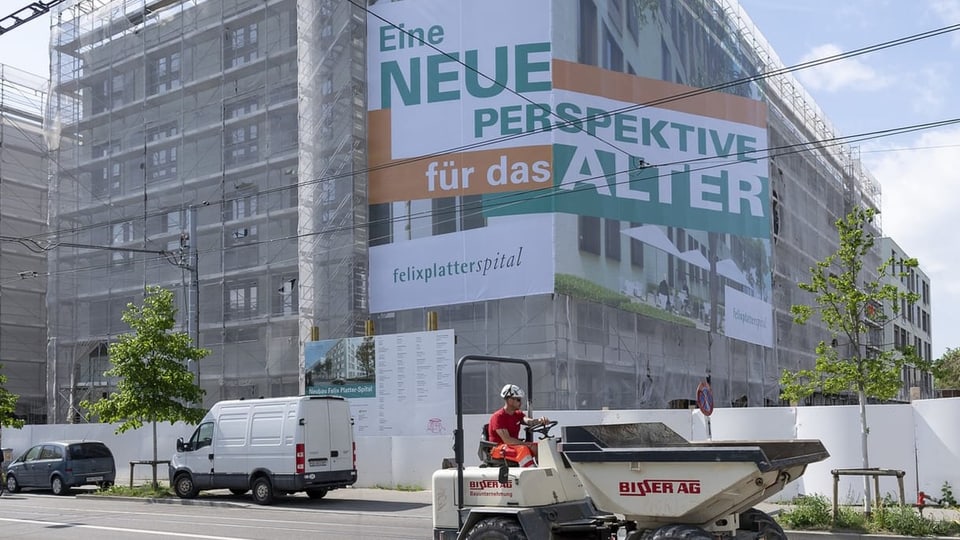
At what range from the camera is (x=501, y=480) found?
28.0 ft

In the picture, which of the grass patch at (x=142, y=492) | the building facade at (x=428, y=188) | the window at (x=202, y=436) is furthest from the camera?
the building facade at (x=428, y=188)

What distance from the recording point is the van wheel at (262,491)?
20.7 m

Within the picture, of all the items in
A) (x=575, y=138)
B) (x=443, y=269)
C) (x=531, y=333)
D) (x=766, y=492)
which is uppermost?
(x=575, y=138)

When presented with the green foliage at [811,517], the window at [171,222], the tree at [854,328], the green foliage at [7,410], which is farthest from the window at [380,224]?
the green foliage at [811,517]

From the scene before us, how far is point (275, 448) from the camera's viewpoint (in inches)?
817

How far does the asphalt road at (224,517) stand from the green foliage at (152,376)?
2.22 metres

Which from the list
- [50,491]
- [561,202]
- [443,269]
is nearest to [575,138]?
[561,202]

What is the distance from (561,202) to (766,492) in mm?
21042

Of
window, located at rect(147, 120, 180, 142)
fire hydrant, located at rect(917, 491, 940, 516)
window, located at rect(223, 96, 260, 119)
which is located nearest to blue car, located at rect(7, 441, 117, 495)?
window, located at rect(223, 96, 260, 119)

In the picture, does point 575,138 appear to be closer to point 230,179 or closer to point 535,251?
point 535,251

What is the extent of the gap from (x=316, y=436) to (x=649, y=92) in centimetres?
1789

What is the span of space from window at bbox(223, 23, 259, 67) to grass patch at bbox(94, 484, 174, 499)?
54.1 feet

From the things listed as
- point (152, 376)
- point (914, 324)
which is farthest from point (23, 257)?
point (914, 324)

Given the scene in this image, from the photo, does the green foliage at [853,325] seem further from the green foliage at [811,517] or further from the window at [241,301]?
the window at [241,301]
